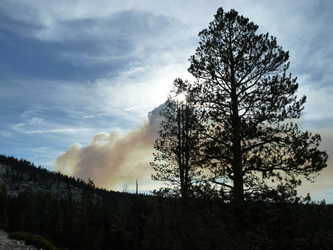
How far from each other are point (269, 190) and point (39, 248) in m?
14.3

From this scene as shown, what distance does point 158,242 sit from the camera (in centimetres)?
1980

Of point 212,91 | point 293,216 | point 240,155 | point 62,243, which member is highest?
point 212,91

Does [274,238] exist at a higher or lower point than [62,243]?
higher

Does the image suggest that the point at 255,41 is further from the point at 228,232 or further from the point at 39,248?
the point at 39,248

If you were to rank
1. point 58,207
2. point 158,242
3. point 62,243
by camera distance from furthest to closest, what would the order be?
point 58,207 → point 62,243 → point 158,242

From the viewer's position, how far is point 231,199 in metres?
10.1

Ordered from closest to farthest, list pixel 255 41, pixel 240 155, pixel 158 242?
pixel 240 155 → pixel 255 41 → pixel 158 242

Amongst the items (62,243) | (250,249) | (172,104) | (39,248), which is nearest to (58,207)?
(62,243)

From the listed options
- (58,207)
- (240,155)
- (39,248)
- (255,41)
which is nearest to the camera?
(240,155)

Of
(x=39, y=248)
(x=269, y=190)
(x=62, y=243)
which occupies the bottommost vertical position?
(x=62, y=243)

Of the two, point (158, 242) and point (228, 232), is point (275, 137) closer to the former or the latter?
point (228, 232)

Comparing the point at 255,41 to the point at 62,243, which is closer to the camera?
the point at 255,41

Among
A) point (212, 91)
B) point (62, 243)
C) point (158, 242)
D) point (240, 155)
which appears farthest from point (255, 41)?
point (62, 243)

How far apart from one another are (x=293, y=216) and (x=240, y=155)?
9.47ft
